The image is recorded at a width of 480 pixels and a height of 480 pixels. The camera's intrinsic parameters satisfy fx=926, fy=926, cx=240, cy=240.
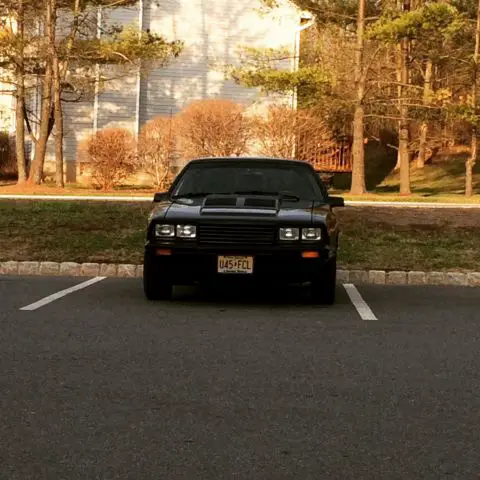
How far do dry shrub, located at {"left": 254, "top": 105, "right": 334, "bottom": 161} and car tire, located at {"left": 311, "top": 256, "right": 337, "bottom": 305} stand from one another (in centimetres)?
2342

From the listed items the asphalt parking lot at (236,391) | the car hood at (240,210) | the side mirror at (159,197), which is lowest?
the asphalt parking lot at (236,391)

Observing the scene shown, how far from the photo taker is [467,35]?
3650cm

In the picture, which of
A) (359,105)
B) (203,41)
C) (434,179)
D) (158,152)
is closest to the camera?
(359,105)

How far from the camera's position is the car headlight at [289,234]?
9555 millimetres

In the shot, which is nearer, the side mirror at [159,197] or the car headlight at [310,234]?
the car headlight at [310,234]

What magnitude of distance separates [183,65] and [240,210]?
32.4 m

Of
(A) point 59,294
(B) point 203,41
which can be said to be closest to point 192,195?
(A) point 59,294

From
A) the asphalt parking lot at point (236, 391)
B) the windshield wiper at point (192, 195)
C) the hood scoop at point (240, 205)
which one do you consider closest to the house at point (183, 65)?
the windshield wiper at point (192, 195)

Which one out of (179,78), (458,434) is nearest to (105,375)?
(458,434)

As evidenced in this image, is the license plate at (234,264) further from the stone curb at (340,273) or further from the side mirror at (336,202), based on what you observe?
the stone curb at (340,273)

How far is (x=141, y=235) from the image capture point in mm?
15922

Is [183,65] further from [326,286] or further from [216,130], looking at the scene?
[326,286]

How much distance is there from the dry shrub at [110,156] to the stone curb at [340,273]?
59.1 ft

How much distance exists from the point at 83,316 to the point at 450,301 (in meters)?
4.41
